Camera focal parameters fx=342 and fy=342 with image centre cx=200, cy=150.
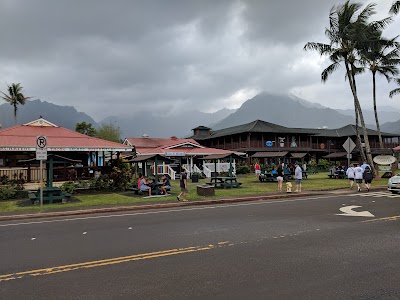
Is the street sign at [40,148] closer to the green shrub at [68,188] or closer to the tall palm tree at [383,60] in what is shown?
the green shrub at [68,188]

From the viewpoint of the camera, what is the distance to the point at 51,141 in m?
20.1

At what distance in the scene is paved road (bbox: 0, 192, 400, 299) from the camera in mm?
4480

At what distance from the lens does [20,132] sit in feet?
70.1

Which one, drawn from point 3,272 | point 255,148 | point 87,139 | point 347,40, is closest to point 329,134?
point 255,148

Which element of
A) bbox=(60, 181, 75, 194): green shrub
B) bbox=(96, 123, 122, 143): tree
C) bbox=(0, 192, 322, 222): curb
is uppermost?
bbox=(96, 123, 122, 143): tree

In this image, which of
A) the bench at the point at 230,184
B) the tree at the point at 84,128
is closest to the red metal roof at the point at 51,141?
the bench at the point at 230,184

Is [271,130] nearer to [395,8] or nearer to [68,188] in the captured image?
[395,8]

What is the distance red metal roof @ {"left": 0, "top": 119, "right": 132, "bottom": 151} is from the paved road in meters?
9.35

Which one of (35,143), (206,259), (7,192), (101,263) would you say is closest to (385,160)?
(35,143)

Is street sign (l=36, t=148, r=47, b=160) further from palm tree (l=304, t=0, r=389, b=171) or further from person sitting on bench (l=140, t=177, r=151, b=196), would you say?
palm tree (l=304, t=0, r=389, b=171)

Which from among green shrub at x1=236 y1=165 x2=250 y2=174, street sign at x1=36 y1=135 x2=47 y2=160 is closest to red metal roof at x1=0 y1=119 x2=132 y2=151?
street sign at x1=36 y1=135 x2=47 y2=160

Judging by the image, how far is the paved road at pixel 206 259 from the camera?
4.48 metres

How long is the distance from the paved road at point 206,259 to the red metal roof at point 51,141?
9.35 meters

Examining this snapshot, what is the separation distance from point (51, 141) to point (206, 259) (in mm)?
16924
